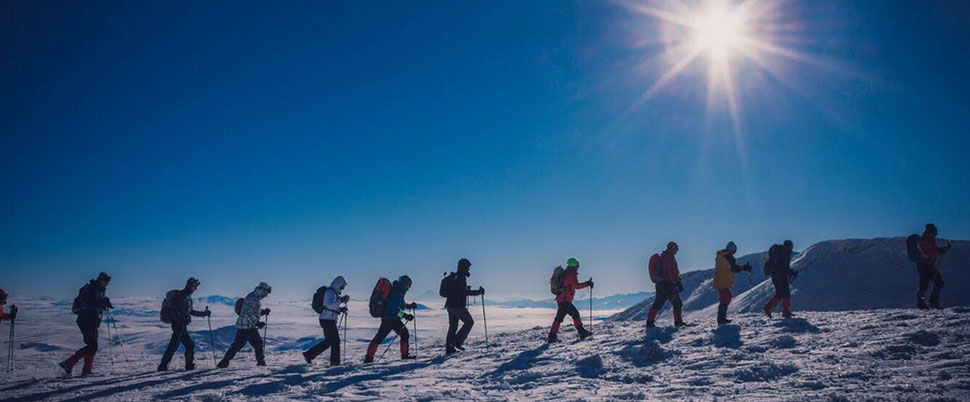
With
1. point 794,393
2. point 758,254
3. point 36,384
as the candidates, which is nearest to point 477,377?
point 794,393

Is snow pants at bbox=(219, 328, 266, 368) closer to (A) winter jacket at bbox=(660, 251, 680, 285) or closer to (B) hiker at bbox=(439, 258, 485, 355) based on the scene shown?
(B) hiker at bbox=(439, 258, 485, 355)

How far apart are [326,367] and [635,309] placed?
26.2 meters

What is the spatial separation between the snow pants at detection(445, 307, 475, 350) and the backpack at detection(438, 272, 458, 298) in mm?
415

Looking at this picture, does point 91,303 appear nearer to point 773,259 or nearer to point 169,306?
point 169,306

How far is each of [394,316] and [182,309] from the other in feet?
17.5

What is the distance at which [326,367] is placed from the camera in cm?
1011

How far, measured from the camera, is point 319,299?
11.4 meters

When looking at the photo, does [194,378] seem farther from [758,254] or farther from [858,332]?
[758,254]

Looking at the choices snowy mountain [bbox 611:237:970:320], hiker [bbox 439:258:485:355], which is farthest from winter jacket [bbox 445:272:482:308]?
snowy mountain [bbox 611:237:970:320]

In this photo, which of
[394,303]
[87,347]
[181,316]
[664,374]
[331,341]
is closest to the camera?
[664,374]

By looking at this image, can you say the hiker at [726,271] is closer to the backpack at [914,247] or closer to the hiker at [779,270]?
the hiker at [779,270]

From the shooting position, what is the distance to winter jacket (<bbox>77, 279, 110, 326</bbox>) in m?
10.5

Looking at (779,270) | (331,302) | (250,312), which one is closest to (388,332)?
(331,302)

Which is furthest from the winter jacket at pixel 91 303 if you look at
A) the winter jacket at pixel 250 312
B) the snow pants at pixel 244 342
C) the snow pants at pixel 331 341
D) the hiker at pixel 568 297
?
the hiker at pixel 568 297
